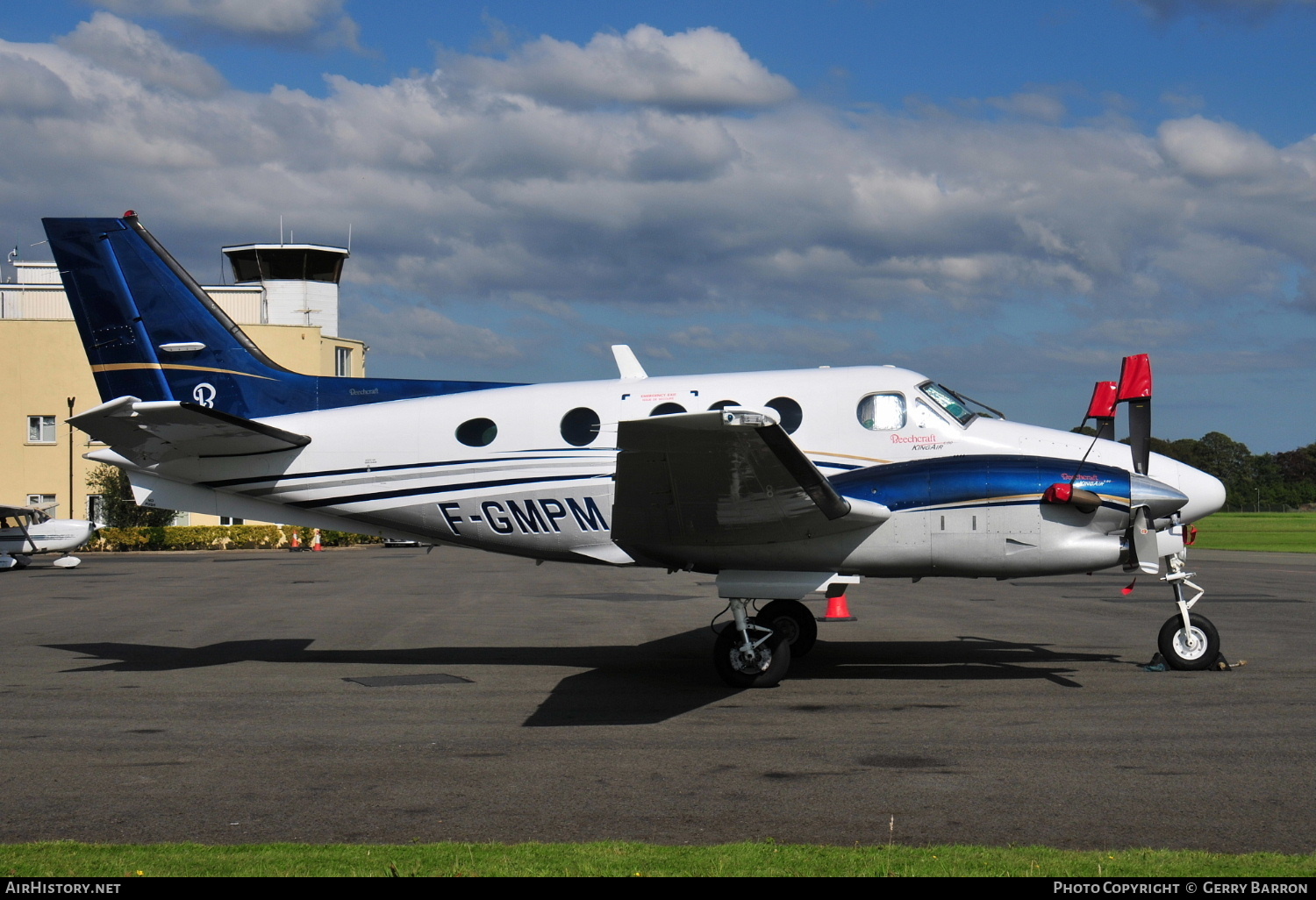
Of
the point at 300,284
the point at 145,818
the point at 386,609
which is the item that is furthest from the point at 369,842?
the point at 300,284

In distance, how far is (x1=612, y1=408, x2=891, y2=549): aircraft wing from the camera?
905 cm

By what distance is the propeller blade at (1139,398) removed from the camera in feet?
38.7

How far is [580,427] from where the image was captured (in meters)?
12.2

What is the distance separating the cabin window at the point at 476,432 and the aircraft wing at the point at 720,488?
86.1 inches

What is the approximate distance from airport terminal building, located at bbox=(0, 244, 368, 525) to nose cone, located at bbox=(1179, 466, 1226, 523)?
159 ft

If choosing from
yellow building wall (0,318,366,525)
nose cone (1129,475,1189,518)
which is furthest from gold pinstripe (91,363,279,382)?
yellow building wall (0,318,366,525)

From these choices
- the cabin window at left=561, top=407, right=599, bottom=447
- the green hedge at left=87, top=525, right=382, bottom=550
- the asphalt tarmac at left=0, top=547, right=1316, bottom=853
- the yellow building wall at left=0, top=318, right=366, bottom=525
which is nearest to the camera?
the asphalt tarmac at left=0, top=547, right=1316, bottom=853

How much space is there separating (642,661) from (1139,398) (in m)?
6.38

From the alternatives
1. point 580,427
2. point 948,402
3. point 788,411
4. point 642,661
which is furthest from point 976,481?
point 642,661

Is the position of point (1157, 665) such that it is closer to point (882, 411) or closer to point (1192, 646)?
point (1192, 646)

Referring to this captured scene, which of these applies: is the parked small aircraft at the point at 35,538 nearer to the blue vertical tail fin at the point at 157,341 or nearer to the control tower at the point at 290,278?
the blue vertical tail fin at the point at 157,341

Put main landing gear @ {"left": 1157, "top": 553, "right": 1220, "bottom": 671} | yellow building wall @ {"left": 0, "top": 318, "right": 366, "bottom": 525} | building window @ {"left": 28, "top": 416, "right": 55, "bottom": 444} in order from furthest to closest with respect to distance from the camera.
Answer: building window @ {"left": 28, "top": 416, "right": 55, "bottom": 444} < yellow building wall @ {"left": 0, "top": 318, "right": 366, "bottom": 525} < main landing gear @ {"left": 1157, "top": 553, "right": 1220, "bottom": 671}

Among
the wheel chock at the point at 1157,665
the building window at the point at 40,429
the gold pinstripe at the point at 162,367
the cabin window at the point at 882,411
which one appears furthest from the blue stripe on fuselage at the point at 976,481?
the building window at the point at 40,429

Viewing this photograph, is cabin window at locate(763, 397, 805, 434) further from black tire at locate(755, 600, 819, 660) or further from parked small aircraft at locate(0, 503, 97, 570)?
parked small aircraft at locate(0, 503, 97, 570)
